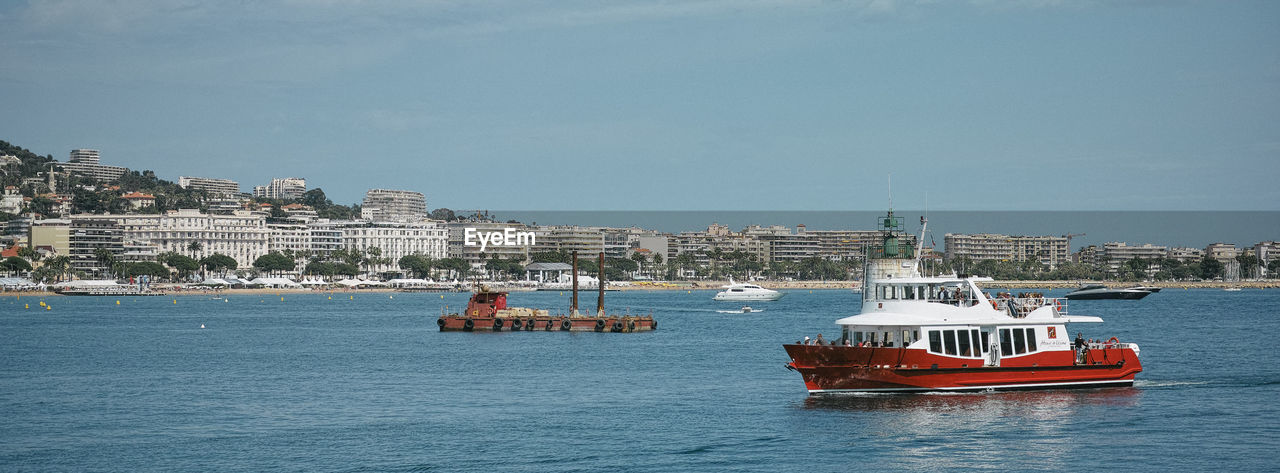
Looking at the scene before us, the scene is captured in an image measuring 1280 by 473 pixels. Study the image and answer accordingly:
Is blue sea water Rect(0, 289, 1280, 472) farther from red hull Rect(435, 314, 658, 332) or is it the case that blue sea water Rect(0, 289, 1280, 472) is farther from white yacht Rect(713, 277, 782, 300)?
white yacht Rect(713, 277, 782, 300)

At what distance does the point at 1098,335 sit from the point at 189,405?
193 ft

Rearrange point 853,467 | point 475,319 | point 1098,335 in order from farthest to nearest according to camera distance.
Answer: point 475,319, point 1098,335, point 853,467

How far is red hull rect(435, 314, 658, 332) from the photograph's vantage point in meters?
87.1

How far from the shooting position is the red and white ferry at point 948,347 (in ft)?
135

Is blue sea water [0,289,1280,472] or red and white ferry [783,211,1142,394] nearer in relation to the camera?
blue sea water [0,289,1280,472]

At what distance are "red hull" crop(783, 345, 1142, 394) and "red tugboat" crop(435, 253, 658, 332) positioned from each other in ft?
147

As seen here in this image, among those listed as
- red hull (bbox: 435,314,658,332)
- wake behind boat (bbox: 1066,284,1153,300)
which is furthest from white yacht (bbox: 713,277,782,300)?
red hull (bbox: 435,314,658,332)

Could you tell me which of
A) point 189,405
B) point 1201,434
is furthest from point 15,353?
point 1201,434

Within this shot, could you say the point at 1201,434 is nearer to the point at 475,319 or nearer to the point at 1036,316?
the point at 1036,316

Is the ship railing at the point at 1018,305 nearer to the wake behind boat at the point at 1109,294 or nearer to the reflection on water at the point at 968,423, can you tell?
the reflection on water at the point at 968,423

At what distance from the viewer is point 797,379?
50500 millimetres

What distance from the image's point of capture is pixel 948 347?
41.7m

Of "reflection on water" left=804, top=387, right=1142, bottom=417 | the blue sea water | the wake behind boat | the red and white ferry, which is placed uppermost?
the red and white ferry

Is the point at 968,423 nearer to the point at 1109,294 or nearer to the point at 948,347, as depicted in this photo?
the point at 948,347
